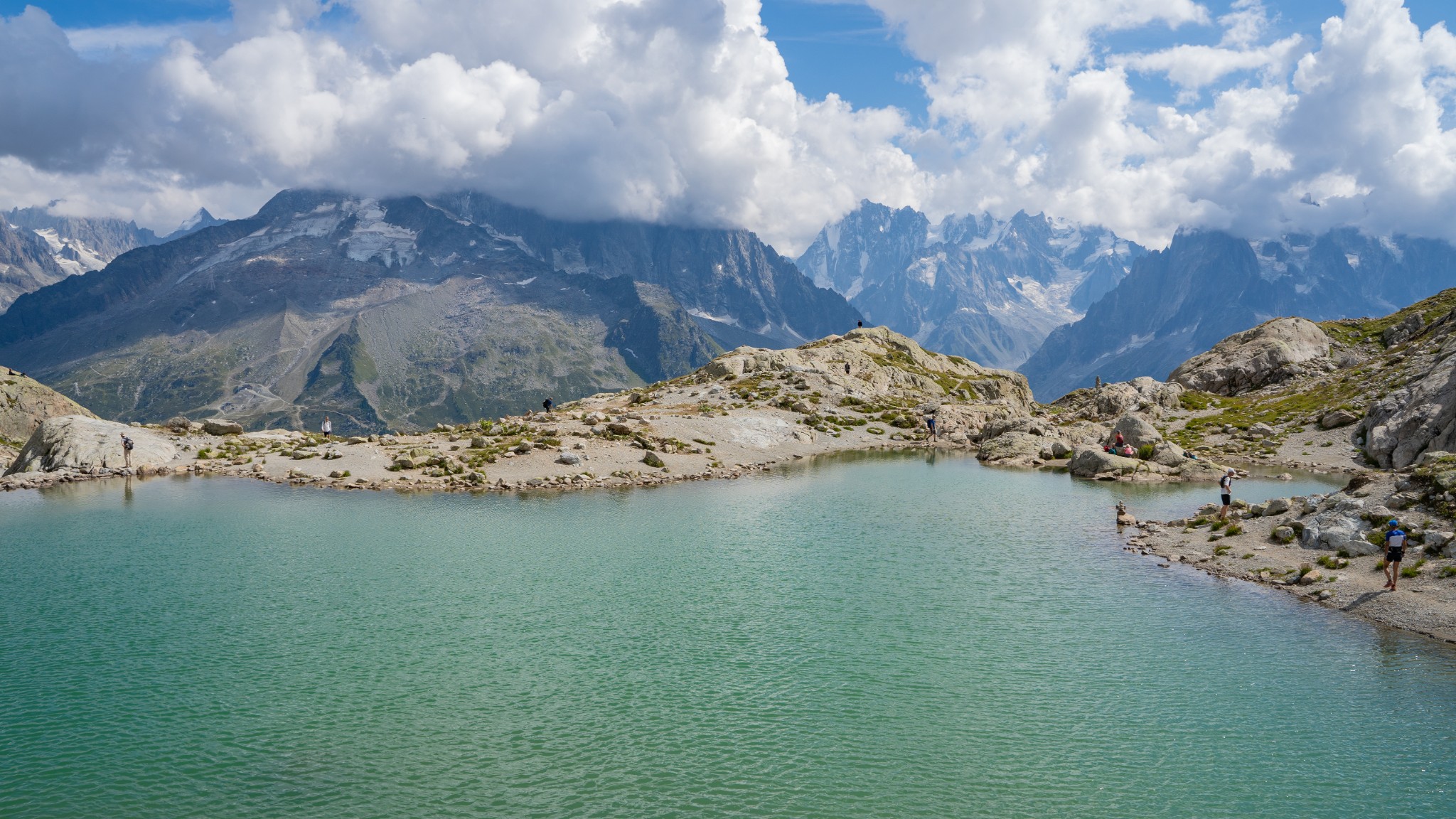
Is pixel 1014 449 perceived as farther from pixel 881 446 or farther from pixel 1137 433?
pixel 881 446

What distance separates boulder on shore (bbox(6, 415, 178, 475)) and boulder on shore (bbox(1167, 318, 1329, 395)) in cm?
17978

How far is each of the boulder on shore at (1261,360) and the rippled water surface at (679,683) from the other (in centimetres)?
13253

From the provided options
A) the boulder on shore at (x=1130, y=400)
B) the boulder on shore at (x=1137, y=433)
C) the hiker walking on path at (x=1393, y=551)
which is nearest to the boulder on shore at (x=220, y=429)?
the hiker walking on path at (x=1393, y=551)

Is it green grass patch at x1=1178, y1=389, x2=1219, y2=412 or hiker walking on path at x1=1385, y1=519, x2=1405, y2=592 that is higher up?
green grass patch at x1=1178, y1=389, x2=1219, y2=412

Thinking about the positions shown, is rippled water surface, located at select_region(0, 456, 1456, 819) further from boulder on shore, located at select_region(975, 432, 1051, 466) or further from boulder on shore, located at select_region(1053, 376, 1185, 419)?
boulder on shore, located at select_region(1053, 376, 1185, 419)

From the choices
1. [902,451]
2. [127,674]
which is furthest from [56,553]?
[902,451]

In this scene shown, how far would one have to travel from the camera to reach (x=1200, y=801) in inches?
1040

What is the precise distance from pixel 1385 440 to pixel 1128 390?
64480 millimetres

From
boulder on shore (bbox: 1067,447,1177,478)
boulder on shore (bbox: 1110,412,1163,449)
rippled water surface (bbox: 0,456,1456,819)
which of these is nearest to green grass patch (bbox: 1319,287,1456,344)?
boulder on shore (bbox: 1110,412,1163,449)

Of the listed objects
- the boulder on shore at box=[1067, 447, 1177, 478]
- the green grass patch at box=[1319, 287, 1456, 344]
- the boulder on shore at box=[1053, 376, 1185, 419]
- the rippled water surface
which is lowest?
the rippled water surface

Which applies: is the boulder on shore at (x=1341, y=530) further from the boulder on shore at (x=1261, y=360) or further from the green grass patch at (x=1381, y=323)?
the green grass patch at (x=1381, y=323)

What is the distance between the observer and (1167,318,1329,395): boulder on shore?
169m

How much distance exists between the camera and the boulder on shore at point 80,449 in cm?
8488

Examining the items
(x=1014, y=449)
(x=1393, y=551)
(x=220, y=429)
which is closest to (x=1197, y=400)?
(x=1014, y=449)
